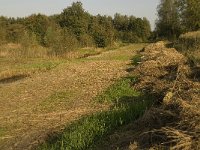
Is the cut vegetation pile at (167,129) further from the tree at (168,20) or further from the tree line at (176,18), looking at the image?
the tree at (168,20)

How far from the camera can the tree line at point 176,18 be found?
4944 centimetres

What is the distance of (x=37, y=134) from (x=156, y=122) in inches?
164

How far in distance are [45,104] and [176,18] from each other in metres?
52.8

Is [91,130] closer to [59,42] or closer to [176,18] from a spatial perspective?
[59,42]

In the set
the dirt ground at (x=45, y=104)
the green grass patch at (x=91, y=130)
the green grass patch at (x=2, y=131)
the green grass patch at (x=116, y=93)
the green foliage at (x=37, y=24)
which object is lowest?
the green grass patch at (x=2, y=131)

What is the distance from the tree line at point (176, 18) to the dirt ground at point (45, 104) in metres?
29.1

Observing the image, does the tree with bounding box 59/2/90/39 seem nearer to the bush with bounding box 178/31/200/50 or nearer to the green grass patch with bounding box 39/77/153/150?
the bush with bounding box 178/31/200/50

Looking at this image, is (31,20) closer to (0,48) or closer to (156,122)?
(0,48)

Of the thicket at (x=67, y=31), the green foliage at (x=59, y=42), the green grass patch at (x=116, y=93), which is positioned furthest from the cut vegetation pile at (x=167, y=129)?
the thicket at (x=67, y=31)

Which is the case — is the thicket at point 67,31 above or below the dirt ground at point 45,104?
above

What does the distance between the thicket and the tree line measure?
811cm

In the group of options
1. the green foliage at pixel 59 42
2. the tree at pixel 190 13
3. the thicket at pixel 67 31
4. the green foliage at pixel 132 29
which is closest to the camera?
the green foliage at pixel 59 42

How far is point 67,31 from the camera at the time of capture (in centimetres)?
5356

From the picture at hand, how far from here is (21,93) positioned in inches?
719
